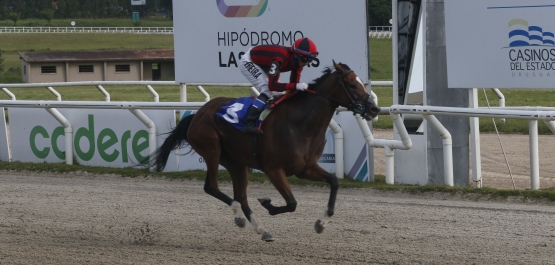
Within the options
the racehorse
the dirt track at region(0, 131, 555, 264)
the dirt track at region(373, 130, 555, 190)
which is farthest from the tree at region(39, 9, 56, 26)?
the racehorse

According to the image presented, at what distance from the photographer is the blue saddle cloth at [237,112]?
663 cm

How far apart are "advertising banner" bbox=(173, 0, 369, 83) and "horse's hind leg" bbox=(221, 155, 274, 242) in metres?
2.46

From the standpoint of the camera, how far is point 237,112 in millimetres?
6680

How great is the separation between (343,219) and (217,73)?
3319 millimetres

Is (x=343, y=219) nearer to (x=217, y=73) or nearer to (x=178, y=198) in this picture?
(x=178, y=198)

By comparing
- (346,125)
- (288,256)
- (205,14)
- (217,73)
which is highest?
(205,14)

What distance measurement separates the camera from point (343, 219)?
23.7ft

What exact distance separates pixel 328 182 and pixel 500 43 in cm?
268

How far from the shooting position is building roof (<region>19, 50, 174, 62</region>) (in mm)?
32094

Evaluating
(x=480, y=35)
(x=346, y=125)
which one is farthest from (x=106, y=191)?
(x=480, y=35)

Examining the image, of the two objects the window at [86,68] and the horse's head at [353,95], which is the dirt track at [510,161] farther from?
the window at [86,68]

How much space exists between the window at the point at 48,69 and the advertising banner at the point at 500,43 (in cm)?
2667

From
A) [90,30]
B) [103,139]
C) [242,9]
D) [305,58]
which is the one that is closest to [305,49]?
[305,58]

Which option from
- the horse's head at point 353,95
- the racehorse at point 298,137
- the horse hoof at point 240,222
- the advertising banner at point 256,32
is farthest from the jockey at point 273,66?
the advertising banner at point 256,32
